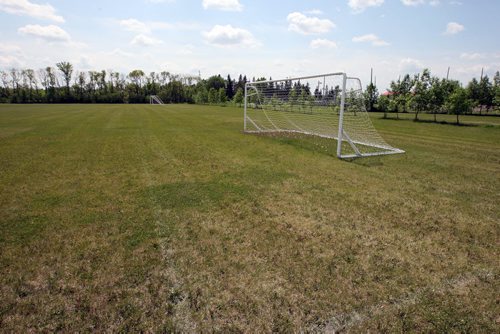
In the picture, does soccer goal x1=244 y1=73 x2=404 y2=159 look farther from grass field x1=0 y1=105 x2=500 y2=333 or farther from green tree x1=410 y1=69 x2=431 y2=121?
green tree x1=410 y1=69 x2=431 y2=121

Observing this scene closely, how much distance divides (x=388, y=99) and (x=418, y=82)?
16.6 feet

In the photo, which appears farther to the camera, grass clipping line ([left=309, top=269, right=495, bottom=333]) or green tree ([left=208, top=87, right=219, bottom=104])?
green tree ([left=208, top=87, right=219, bottom=104])

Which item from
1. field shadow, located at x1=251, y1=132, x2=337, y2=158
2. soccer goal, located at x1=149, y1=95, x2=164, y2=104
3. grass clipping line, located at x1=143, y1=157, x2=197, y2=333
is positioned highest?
soccer goal, located at x1=149, y1=95, x2=164, y2=104

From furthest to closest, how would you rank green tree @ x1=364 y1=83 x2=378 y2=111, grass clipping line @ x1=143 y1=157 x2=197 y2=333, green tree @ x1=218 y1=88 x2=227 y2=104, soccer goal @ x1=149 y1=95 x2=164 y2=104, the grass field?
soccer goal @ x1=149 y1=95 x2=164 y2=104 → green tree @ x1=218 y1=88 x2=227 y2=104 → green tree @ x1=364 y1=83 x2=378 y2=111 → the grass field → grass clipping line @ x1=143 y1=157 x2=197 y2=333

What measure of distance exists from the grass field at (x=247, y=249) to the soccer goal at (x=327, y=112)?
3.72 metres

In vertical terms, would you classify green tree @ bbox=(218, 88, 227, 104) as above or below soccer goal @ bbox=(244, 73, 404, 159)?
above

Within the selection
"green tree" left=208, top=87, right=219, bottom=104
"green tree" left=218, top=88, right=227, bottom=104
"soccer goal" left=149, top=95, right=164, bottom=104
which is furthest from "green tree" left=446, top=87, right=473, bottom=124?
"soccer goal" left=149, top=95, right=164, bottom=104

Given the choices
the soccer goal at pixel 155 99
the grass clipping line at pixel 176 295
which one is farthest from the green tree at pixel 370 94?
the soccer goal at pixel 155 99

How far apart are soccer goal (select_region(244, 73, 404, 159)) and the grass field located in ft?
12.2

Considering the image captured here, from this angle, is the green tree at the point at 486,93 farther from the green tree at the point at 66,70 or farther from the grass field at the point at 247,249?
the green tree at the point at 66,70

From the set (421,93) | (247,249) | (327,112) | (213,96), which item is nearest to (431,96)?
(421,93)

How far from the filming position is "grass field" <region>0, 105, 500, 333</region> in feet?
9.62

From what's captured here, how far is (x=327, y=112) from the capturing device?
14.2m

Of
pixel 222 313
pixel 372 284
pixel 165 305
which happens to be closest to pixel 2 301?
pixel 165 305
